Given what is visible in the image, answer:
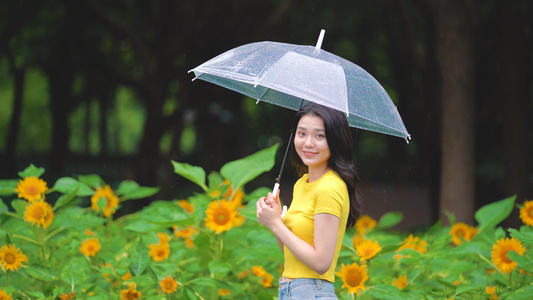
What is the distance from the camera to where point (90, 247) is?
11.3 feet

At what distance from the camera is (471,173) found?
232 inches

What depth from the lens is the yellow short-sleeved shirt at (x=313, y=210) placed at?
90.5 inches

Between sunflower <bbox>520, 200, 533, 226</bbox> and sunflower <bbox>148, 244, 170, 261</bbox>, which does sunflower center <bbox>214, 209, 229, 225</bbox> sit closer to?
sunflower <bbox>148, 244, 170, 261</bbox>

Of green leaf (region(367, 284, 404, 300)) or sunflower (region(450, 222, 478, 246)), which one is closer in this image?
green leaf (region(367, 284, 404, 300))

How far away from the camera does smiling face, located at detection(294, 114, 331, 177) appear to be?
95.0 inches

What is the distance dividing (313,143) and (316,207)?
24 cm

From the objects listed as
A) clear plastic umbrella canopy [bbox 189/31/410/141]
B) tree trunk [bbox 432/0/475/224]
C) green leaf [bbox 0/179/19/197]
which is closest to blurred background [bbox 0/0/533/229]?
tree trunk [bbox 432/0/475/224]

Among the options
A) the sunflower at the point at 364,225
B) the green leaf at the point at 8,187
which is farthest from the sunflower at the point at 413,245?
the green leaf at the point at 8,187

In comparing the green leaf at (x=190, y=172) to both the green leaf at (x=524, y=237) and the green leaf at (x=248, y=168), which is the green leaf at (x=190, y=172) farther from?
the green leaf at (x=524, y=237)

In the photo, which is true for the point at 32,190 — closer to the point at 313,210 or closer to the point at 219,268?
the point at 219,268

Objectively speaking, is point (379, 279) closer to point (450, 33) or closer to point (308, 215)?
point (308, 215)

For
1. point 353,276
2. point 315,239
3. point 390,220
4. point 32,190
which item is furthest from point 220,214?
point 390,220

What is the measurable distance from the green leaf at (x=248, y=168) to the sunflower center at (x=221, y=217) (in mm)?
403

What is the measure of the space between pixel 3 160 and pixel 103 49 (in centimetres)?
294
